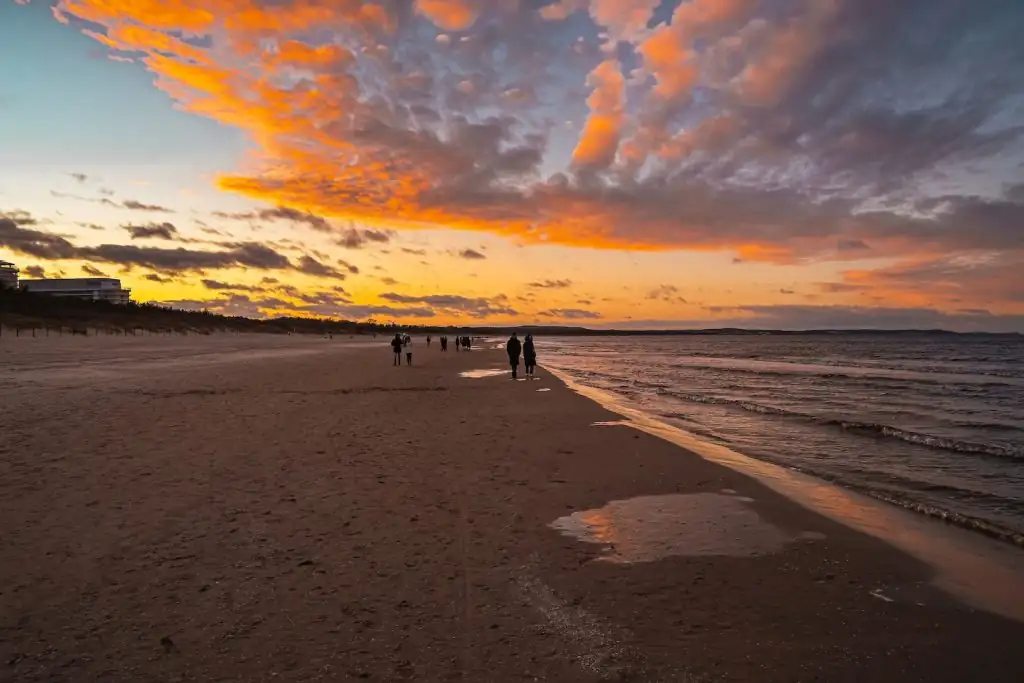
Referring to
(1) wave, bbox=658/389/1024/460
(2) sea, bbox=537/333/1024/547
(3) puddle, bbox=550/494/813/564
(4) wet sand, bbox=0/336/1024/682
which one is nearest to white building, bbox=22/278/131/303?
(2) sea, bbox=537/333/1024/547

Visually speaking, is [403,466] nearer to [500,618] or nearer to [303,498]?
[303,498]

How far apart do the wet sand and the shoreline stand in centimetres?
31

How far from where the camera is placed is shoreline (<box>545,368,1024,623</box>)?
5.44 metres

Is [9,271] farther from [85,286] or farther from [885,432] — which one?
[885,432]

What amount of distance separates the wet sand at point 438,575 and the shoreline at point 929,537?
0.31m

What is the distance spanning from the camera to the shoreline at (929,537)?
17.8ft

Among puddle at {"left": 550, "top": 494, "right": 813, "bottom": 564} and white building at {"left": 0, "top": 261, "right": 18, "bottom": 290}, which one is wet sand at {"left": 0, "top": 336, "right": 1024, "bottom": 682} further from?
white building at {"left": 0, "top": 261, "right": 18, "bottom": 290}

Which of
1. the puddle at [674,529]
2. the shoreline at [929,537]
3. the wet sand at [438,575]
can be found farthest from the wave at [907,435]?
the puddle at [674,529]

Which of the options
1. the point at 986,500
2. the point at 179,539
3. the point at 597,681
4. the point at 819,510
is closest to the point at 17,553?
the point at 179,539

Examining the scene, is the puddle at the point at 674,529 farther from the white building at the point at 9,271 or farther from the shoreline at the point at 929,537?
the white building at the point at 9,271

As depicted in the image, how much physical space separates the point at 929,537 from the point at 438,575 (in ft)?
19.7

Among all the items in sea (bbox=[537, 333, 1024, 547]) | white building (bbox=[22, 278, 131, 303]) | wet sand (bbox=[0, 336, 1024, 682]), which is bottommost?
sea (bbox=[537, 333, 1024, 547])

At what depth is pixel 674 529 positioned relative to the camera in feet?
22.9

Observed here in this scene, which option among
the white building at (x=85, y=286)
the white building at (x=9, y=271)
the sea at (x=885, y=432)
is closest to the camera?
the sea at (x=885, y=432)
